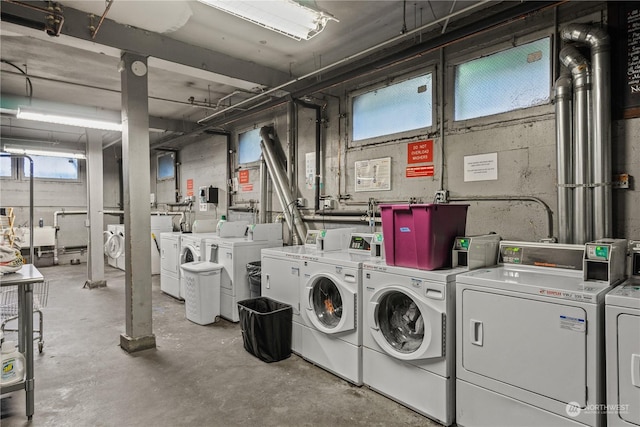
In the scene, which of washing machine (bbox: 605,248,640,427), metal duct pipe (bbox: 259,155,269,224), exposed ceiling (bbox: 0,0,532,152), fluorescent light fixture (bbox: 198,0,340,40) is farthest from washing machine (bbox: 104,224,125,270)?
washing machine (bbox: 605,248,640,427)

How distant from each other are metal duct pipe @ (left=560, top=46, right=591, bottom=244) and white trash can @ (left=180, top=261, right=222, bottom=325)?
3.60 metres

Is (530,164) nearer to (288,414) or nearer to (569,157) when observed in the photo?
(569,157)

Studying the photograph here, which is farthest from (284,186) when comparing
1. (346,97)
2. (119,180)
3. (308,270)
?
(119,180)

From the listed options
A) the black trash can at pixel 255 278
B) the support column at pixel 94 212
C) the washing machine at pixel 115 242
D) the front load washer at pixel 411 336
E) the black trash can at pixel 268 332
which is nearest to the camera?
the front load washer at pixel 411 336

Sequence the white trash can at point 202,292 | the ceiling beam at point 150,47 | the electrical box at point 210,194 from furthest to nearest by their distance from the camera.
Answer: the electrical box at point 210,194 → the white trash can at point 202,292 → the ceiling beam at point 150,47

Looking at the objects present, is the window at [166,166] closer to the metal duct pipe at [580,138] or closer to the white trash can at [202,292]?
the white trash can at [202,292]

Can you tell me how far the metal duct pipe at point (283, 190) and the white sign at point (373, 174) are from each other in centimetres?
95

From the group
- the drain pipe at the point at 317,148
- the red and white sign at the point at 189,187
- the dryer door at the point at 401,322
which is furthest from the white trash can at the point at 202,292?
the red and white sign at the point at 189,187

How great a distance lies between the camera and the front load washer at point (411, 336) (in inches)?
86.4

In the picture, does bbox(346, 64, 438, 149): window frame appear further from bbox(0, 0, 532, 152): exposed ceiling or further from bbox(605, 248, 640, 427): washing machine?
bbox(605, 248, 640, 427): washing machine

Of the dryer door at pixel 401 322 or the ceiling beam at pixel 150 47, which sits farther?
the ceiling beam at pixel 150 47

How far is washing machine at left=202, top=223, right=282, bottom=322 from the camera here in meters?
4.20

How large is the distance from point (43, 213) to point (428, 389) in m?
9.86

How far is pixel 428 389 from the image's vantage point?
7.49 feet
